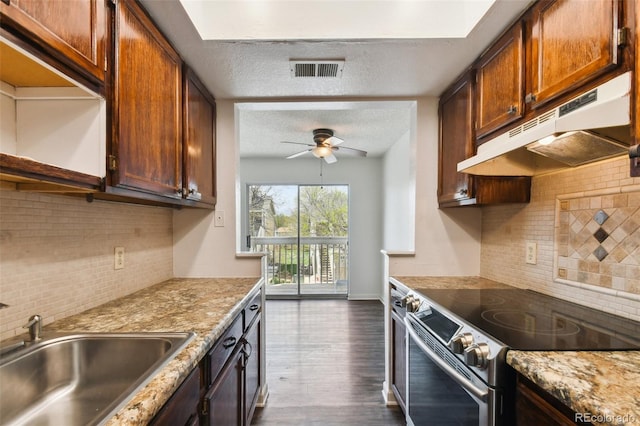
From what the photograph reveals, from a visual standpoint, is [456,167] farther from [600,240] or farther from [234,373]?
[234,373]

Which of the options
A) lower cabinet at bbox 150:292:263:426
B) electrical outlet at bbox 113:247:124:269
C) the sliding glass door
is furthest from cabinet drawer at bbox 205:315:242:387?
the sliding glass door

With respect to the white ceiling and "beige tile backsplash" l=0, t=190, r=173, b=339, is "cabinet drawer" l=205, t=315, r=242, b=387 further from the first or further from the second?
the white ceiling

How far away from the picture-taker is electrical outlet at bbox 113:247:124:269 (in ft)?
5.03

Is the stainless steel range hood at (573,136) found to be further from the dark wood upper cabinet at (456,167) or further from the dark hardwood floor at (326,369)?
the dark hardwood floor at (326,369)

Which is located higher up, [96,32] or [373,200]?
[96,32]

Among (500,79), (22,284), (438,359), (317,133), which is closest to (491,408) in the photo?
(438,359)

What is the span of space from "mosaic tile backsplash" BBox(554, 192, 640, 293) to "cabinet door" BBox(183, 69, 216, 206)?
6.62 ft

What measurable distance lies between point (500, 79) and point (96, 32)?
174 cm

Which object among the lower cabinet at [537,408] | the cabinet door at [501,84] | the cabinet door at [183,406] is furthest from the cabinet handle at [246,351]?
the cabinet door at [501,84]

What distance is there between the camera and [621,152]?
1.15 meters

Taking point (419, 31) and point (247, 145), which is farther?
point (247, 145)

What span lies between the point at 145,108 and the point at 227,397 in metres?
1.33

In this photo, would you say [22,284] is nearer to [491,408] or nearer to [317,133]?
[491,408]

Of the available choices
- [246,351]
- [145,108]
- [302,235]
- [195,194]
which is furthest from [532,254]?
[302,235]
